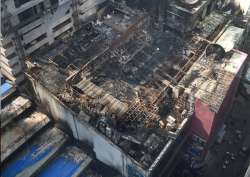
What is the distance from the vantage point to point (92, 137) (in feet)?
117

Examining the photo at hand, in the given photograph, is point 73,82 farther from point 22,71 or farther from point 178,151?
point 178,151

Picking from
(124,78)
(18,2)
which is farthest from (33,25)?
(124,78)

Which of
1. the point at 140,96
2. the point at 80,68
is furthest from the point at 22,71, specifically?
the point at 140,96

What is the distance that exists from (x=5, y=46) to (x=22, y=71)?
5.08m

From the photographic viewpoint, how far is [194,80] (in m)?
37.5

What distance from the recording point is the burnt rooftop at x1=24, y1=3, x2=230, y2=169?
111 feet

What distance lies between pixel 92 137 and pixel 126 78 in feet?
26.8

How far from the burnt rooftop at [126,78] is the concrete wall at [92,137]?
1.86 ft

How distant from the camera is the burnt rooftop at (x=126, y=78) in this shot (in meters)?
33.8

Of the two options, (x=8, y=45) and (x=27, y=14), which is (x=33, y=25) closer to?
(x=27, y=14)

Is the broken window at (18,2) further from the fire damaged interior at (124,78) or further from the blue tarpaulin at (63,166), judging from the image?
the blue tarpaulin at (63,166)

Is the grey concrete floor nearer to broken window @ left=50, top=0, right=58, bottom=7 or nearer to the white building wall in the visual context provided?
the white building wall

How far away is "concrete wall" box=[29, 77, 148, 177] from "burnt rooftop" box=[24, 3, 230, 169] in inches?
22.3

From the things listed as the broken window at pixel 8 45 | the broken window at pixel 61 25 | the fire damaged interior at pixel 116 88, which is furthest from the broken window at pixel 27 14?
the broken window at pixel 61 25
